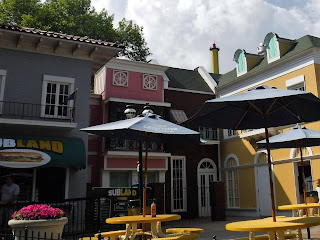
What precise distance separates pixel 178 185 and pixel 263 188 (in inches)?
202

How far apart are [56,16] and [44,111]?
564 inches

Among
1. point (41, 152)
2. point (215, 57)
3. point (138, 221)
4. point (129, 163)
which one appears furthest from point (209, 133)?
point (138, 221)

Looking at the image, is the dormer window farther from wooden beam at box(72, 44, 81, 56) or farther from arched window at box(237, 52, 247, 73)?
wooden beam at box(72, 44, 81, 56)

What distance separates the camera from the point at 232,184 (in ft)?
69.4

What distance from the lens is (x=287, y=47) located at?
60.8ft

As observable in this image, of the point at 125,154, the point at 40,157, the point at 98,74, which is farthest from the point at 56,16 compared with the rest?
the point at 40,157

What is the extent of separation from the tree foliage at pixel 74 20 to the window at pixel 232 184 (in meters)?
13.1

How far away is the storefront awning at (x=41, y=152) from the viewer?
12.2 metres

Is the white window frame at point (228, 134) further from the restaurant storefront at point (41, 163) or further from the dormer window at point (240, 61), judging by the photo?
the restaurant storefront at point (41, 163)

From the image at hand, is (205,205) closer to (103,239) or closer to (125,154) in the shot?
(125,154)

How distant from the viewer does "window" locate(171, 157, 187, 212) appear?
66.3 feet

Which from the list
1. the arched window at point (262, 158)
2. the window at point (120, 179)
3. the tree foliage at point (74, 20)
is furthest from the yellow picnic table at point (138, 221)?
the tree foliage at point (74, 20)

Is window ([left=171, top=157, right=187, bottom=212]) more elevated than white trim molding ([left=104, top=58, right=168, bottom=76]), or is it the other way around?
white trim molding ([left=104, top=58, right=168, bottom=76])

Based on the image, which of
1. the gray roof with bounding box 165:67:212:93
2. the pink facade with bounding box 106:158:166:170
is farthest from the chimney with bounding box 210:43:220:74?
the pink facade with bounding box 106:158:166:170
